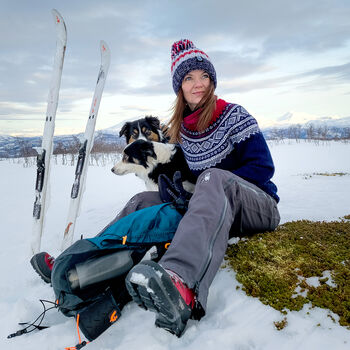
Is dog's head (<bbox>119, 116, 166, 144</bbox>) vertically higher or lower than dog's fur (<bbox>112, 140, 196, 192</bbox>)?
higher

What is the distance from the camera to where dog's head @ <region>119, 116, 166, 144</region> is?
172 inches

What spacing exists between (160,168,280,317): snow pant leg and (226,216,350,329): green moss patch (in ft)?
0.81

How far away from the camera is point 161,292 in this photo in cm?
106

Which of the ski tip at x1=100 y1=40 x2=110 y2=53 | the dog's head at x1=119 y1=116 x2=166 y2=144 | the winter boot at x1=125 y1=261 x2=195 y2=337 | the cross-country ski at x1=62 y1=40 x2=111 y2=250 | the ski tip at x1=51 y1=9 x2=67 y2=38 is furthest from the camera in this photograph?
the dog's head at x1=119 y1=116 x2=166 y2=144

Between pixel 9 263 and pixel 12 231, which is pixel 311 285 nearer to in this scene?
pixel 9 263

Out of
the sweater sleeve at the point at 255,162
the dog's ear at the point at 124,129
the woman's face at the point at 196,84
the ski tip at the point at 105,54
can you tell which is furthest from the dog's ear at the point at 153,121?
the sweater sleeve at the point at 255,162

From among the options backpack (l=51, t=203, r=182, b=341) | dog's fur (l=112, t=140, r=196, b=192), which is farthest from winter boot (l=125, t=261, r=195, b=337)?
dog's fur (l=112, t=140, r=196, b=192)

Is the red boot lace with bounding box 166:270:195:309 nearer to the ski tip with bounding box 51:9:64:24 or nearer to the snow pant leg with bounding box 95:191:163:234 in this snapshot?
the snow pant leg with bounding box 95:191:163:234

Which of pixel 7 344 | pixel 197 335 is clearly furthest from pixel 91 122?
pixel 197 335

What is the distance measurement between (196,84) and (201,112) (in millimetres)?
324

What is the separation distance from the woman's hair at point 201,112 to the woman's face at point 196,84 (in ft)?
0.18

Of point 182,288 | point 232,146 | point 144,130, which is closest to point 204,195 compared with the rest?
point 182,288

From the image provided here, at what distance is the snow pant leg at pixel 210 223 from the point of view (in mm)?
1252

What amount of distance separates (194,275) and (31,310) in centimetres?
139
